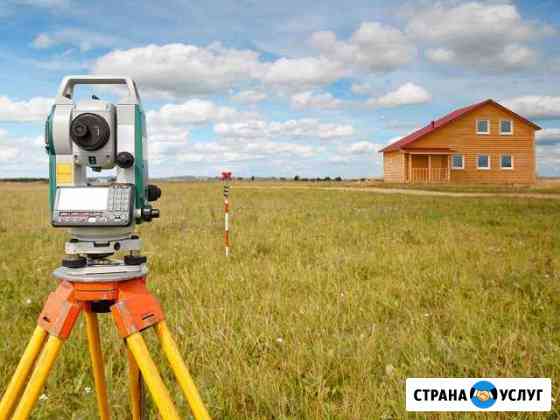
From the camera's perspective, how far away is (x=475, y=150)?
42656 mm

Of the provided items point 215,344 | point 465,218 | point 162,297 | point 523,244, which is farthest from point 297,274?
point 465,218

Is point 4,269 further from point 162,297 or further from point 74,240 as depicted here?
point 74,240

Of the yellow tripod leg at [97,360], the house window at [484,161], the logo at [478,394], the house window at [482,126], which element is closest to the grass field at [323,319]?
the logo at [478,394]

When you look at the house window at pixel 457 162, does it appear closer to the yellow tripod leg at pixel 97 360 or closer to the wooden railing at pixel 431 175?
the wooden railing at pixel 431 175

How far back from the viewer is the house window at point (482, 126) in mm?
42875

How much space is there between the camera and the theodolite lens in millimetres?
2035

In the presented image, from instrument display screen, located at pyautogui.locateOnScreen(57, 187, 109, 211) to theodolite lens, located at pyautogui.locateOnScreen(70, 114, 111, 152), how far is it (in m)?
0.23

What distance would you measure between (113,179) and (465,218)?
1193 centimetres

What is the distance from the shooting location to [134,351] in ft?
5.97

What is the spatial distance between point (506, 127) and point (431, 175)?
9.37 m

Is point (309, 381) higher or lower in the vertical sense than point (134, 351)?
lower

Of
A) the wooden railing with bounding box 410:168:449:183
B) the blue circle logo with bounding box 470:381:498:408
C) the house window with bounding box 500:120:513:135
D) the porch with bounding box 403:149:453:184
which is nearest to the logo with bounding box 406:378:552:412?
the blue circle logo with bounding box 470:381:498:408

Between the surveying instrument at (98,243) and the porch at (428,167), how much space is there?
4141 centimetres

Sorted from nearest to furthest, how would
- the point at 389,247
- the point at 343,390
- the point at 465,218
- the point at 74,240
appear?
the point at 74,240, the point at 343,390, the point at 389,247, the point at 465,218
